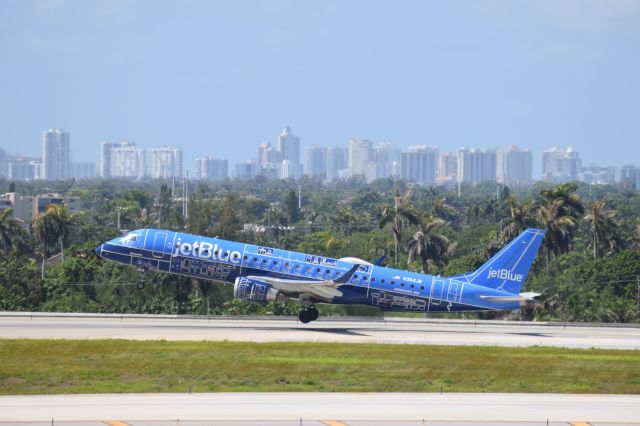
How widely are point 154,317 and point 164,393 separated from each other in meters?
27.0

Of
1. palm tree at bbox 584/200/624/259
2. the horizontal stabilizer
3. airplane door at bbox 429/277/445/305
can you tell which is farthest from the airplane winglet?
palm tree at bbox 584/200/624/259

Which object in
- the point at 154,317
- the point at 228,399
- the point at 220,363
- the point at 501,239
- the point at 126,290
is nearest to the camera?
the point at 228,399

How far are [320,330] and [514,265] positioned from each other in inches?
395

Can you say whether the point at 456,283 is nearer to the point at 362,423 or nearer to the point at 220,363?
the point at 220,363

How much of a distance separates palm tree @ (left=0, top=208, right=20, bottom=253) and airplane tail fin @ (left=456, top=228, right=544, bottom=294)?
70.1m

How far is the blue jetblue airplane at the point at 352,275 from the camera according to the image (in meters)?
55.3

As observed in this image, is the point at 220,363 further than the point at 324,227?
No

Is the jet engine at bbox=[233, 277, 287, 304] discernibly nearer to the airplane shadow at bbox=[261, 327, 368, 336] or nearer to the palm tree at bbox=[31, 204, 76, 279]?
the airplane shadow at bbox=[261, 327, 368, 336]

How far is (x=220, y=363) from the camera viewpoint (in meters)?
41.2

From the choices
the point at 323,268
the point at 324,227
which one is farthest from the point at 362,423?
the point at 324,227

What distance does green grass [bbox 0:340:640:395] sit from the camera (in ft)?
122

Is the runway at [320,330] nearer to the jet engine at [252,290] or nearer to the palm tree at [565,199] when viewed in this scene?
the jet engine at [252,290]

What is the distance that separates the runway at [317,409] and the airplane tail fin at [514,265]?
1969cm

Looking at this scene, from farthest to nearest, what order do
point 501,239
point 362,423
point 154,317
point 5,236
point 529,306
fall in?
point 5,236, point 501,239, point 154,317, point 529,306, point 362,423
